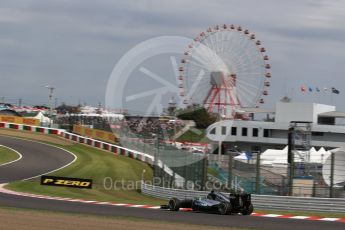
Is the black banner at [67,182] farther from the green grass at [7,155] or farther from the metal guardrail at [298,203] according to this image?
the green grass at [7,155]

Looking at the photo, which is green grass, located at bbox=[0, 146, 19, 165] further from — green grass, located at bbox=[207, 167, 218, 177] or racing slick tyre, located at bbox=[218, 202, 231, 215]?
racing slick tyre, located at bbox=[218, 202, 231, 215]

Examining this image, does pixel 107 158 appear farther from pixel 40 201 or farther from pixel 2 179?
pixel 40 201

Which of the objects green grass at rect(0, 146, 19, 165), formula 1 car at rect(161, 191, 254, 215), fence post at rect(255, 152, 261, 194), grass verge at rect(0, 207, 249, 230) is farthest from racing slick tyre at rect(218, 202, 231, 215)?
green grass at rect(0, 146, 19, 165)

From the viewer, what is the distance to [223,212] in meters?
18.9

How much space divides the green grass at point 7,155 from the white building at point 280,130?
47216 mm

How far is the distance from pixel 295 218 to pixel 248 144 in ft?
250

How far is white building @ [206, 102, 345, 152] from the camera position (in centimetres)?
8994

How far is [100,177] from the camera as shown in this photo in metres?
34.5

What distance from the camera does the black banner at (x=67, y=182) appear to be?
29391 millimetres

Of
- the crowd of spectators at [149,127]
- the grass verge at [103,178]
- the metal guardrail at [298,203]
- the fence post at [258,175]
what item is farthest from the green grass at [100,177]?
the metal guardrail at [298,203]

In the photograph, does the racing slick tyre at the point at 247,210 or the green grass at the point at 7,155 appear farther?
the green grass at the point at 7,155

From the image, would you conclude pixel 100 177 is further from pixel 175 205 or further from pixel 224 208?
pixel 224 208

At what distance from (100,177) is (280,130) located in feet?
198

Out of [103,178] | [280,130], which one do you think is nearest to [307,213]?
[103,178]
